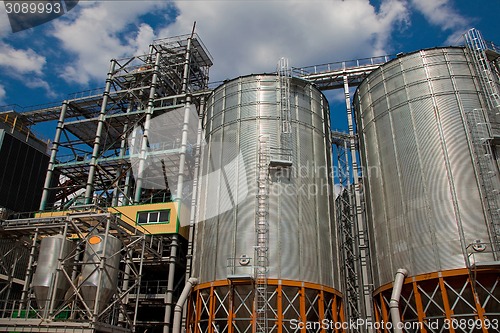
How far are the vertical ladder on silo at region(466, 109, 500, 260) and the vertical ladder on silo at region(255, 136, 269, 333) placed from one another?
12.1m

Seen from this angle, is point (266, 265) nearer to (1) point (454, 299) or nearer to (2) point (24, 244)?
(1) point (454, 299)

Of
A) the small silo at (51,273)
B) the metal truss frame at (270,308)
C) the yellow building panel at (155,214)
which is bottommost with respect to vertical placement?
the metal truss frame at (270,308)

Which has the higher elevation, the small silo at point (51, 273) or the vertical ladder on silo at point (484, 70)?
the vertical ladder on silo at point (484, 70)

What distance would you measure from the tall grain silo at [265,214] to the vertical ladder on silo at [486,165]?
9.53 metres

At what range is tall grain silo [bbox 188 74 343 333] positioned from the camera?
25141 millimetres

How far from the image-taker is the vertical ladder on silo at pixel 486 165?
23.0 metres

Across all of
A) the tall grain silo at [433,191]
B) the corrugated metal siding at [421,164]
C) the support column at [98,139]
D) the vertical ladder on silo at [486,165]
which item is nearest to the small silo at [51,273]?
the support column at [98,139]

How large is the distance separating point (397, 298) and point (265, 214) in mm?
8780

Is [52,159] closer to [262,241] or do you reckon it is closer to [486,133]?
[262,241]

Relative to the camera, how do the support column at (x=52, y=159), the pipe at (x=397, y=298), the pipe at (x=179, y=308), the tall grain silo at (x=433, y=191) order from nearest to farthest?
the tall grain silo at (x=433, y=191)
the pipe at (x=397, y=298)
the pipe at (x=179, y=308)
the support column at (x=52, y=159)

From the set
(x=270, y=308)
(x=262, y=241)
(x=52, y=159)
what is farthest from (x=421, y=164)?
(x=52, y=159)

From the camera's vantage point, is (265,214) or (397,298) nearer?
(397,298)

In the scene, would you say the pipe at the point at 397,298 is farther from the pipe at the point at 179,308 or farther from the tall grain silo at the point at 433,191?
the pipe at the point at 179,308

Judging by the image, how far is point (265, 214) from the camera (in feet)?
88.3
